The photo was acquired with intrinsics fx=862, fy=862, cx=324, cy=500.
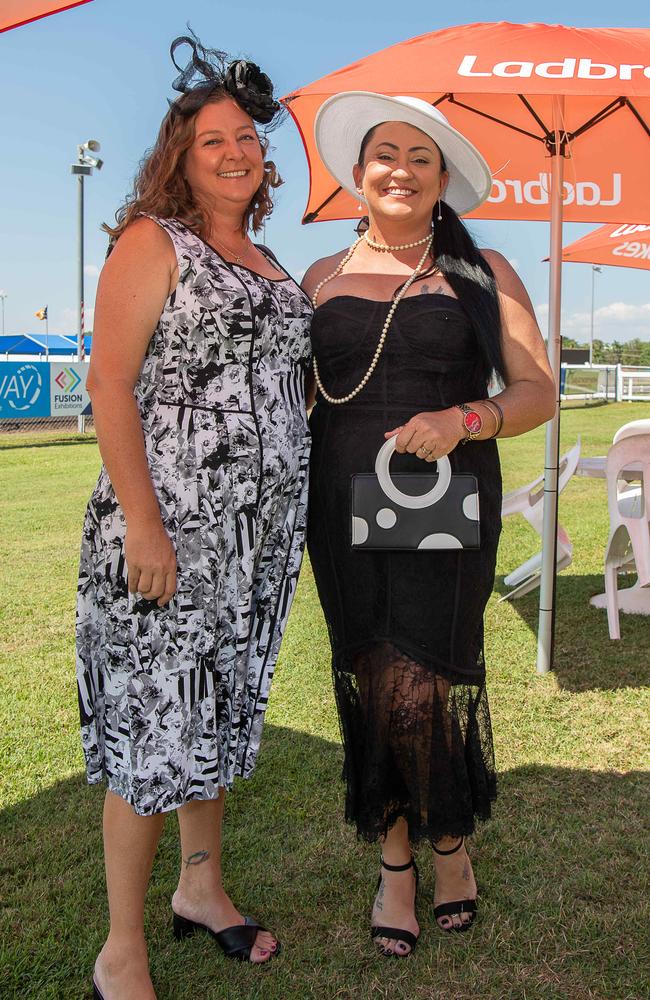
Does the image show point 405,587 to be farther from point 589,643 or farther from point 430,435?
point 589,643

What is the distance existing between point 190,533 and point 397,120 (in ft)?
3.98

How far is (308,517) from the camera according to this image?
233 centimetres

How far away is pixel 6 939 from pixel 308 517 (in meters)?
1.40

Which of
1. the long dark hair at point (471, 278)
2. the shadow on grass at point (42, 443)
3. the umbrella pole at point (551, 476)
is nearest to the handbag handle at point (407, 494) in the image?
the long dark hair at point (471, 278)

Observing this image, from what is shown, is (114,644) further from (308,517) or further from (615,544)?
(615,544)

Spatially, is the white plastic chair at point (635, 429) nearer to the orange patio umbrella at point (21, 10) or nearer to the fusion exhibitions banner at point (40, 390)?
the orange patio umbrella at point (21, 10)

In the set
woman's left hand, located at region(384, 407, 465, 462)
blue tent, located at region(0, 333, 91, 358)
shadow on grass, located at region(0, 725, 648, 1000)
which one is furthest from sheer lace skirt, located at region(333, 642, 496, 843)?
blue tent, located at region(0, 333, 91, 358)

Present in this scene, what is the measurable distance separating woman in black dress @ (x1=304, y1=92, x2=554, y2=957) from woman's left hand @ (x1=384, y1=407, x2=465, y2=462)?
0.07 ft

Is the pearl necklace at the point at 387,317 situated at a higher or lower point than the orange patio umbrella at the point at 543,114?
lower

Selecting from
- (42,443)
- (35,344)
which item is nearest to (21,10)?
(42,443)

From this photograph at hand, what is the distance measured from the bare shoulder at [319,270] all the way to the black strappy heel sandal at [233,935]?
171 cm

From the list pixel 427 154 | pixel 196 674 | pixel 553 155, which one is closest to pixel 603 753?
pixel 196 674

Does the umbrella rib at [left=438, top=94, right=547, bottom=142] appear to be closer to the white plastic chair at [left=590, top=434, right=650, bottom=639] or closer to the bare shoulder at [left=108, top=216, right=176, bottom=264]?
the white plastic chair at [left=590, top=434, right=650, bottom=639]

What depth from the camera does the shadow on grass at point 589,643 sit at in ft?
14.0
